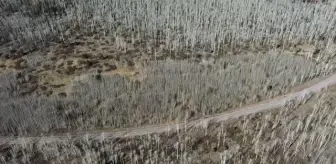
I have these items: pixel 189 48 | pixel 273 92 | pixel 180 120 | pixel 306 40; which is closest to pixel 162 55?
pixel 189 48

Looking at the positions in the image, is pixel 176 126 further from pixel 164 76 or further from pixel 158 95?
pixel 164 76

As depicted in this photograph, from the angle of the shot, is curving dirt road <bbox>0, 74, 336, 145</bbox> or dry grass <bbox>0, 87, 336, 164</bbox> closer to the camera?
dry grass <bbox>0, 87, 336, 164</bbox>

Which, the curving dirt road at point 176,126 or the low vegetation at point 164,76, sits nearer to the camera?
the low vegetation at point 164,76

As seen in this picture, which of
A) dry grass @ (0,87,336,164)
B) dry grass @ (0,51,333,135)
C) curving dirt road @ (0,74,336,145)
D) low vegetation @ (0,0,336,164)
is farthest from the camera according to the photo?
dry grass @ (0,51,333,135)

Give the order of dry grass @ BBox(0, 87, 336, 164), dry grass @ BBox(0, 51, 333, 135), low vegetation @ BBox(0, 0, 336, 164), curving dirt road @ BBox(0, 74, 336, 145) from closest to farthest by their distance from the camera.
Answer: dry grass @ BBox(0, 87, 336, 164) → low vegetation @ BBox(0, 0, 336, 164) → curving dirt road @ BBox(0, 74, 336, 145) → dry grass @ BBox(0, 51, 333, 135)

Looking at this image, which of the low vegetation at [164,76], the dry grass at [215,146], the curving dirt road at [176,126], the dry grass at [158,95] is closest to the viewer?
the dry grass at [215,146]

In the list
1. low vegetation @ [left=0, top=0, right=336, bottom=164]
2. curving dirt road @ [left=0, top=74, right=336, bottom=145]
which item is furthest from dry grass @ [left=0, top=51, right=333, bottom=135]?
curving dirt road @ [left=0, top=74, right=336, bottom=145]

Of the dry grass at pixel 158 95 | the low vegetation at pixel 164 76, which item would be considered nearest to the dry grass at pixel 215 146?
the low vegetation at pixel 164 76

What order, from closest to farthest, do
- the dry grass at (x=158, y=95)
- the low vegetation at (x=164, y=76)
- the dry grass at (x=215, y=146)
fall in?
the dry grass at (x=215, y=146), the low vegetation at (x=164, y=76), the dry grass at (x=158, y=95)

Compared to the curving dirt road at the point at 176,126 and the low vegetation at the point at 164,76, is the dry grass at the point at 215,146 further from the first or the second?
the curving dirt road at the point at 176,126

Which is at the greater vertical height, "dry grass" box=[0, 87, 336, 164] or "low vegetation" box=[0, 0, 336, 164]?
"low vegetation" box=[0, 0, 336, 164]

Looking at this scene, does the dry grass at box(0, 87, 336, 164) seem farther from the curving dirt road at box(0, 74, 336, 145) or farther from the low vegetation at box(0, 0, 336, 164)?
the curving dirt road at box(0, 74, 336, 145)

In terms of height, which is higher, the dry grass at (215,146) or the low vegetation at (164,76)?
the low vegetation at (164,76)
